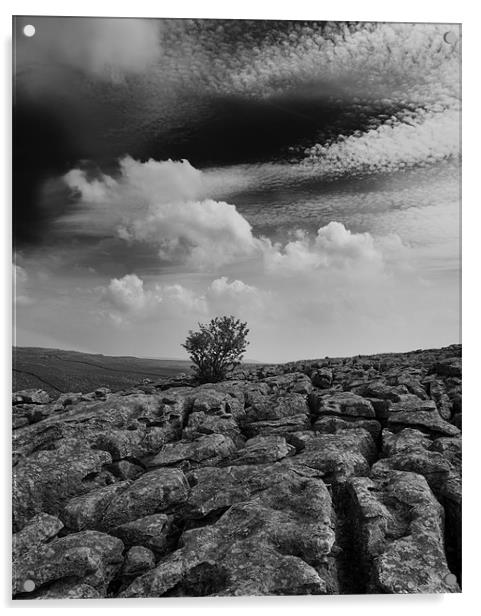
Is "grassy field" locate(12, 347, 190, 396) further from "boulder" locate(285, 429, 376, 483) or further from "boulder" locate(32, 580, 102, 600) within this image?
"boulder" locate(32, 580, 102, 600)

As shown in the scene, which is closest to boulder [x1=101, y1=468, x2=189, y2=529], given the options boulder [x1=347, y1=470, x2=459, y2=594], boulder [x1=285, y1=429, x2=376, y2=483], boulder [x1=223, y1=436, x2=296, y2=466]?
boulder [x1=223, y1=436, x2=296, y2=466]

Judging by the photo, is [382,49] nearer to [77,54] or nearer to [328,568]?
[77,54]

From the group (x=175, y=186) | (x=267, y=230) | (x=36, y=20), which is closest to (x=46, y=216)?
(x=175, y=186)

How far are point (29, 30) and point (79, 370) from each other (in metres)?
7.68

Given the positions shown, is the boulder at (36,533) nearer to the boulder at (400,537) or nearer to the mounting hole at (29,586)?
the mounting hole at (29,586)

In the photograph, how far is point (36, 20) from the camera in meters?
12.2

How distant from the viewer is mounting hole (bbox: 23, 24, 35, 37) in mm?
12195

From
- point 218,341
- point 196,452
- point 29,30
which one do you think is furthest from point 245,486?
point 29,30

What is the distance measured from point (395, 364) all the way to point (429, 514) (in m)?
4.81

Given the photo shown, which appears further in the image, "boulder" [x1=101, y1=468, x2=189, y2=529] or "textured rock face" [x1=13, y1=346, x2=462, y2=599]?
"boulder" [x1=101, y1=468, x2=189, y2=529]

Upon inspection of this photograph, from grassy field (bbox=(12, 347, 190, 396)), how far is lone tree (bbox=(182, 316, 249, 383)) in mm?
433

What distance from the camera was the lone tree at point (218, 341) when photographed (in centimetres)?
1336

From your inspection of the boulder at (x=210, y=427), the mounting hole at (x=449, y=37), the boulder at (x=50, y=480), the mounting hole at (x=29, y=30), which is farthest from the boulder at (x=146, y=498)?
the mounting hole at (x=449, y=37)

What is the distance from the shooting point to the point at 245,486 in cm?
1123
